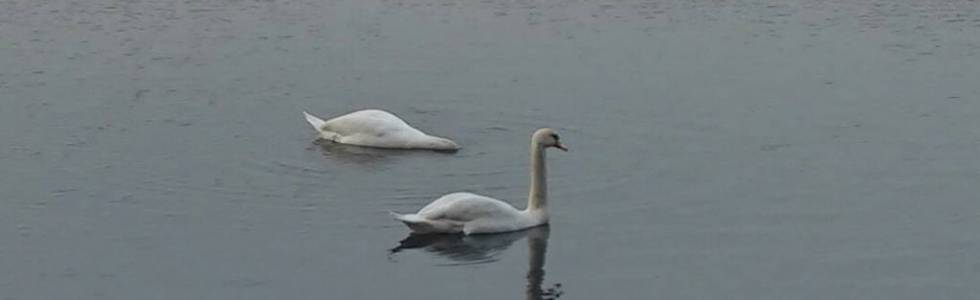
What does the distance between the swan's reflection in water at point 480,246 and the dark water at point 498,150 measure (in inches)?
1.4

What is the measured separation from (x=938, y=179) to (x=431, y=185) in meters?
4.06

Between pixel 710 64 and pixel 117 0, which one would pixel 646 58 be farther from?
pixel 117 0

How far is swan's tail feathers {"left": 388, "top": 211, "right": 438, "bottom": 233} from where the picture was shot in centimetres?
1433

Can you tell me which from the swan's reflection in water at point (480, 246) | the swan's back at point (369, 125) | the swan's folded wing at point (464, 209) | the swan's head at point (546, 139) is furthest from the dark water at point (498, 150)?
the swan's head at point (546, 139)

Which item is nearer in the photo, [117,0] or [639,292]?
[639,292]

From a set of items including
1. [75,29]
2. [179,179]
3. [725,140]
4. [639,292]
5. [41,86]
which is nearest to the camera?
[639,292]

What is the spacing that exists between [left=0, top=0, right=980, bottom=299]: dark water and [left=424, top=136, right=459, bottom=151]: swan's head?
128 mm

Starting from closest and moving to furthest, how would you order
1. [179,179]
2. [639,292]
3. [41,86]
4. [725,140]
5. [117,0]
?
[639,292] < [179,179] < [725,140] < [41,86] < [117,0]

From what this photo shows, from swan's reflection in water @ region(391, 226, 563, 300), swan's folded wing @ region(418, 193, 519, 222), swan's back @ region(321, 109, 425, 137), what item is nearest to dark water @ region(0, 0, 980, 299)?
swan's reflection in water @ region(391, 226, 563, 300)

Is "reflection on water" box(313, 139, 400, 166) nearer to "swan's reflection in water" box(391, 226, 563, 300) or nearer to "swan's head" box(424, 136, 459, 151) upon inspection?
"swan's head" box(424, 136, 459, 151)

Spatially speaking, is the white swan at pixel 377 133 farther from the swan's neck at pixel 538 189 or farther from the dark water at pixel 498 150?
the swan's neck at pixel 538 189

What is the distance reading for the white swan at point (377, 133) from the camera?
17.7 metres

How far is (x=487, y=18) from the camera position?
26812 mm

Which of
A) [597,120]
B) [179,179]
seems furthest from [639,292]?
[597,120]
